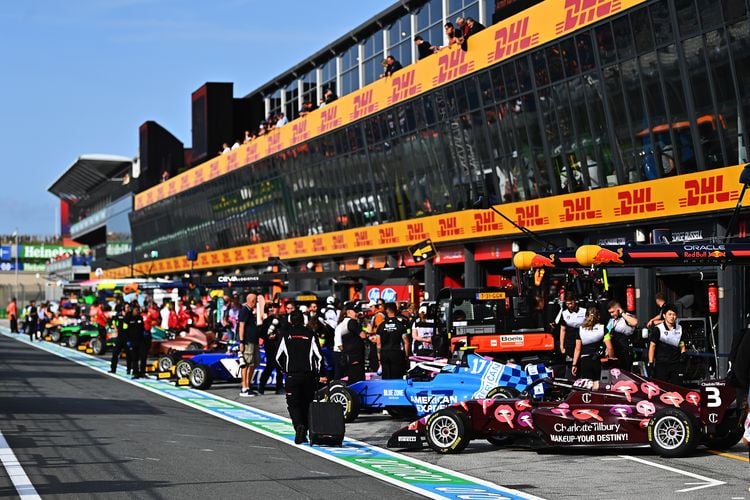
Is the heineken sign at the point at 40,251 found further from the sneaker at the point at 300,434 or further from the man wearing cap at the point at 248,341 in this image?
the sneaker at the point at 300,434

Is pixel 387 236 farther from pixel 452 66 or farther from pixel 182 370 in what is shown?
pixel 182 370

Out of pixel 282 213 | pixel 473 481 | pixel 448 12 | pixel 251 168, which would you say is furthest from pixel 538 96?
pixel 251 168

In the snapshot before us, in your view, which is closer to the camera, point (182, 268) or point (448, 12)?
point (448, 12)

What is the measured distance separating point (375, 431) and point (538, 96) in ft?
51.6

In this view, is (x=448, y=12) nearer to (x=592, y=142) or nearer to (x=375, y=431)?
(x=592, y=142)

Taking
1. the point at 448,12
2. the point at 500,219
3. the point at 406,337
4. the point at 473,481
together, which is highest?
the point at 448,12

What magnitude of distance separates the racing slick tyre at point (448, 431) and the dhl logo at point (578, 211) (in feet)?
52.1

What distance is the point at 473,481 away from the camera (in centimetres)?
1245

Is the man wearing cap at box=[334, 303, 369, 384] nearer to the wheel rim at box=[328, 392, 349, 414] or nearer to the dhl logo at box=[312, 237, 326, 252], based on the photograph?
the wheel rim at box=[328, 392, 349, 414]

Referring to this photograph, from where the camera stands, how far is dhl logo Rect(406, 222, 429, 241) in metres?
39.9

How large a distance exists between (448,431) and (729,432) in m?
3.28

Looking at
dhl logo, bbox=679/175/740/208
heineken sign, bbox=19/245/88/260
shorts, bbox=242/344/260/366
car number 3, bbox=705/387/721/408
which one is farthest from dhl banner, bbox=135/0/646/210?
heineken sign, bbox=19/245/88/260

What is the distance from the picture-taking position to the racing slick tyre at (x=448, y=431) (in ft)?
47.8

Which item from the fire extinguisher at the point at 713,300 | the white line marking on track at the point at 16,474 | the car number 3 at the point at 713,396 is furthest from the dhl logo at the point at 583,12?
the white line marking on track at the point at 16,474
